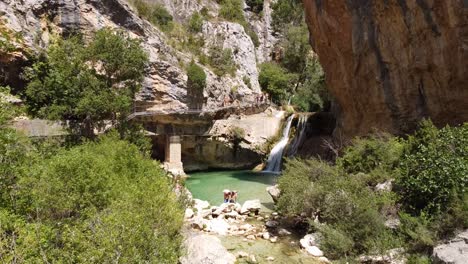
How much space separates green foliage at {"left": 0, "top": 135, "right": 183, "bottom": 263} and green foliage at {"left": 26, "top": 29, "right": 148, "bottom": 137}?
9.38 meters

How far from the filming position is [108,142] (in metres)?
15.6

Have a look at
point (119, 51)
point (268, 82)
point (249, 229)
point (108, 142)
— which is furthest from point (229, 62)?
point (249, 229)

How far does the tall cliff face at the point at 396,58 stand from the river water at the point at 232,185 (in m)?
6.80

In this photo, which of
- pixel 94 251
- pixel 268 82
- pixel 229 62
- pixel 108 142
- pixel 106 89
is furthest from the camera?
pixel 268 82

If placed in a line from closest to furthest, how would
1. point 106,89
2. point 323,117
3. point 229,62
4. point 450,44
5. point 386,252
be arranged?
point 386,252 < point 450,44 < point 106,89 < point 323,117 < point 229,62

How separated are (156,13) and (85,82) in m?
19.3

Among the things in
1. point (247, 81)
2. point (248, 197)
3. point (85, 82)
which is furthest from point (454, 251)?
point (247, 81)

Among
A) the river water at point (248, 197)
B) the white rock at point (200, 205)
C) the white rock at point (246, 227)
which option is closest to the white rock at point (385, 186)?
the river water at point (248, 197)

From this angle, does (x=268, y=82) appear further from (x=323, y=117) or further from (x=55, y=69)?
(x=55, y=69)

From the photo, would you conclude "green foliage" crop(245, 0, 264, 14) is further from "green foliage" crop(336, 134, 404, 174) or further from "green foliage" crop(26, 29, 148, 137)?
"green foliage" crop(336, 134, 404, 174)

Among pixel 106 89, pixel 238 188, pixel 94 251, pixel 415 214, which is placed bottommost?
pixel 238 188

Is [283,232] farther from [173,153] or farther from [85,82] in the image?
[173,153]

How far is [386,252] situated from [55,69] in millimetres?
19821

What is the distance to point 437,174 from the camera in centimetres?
912
